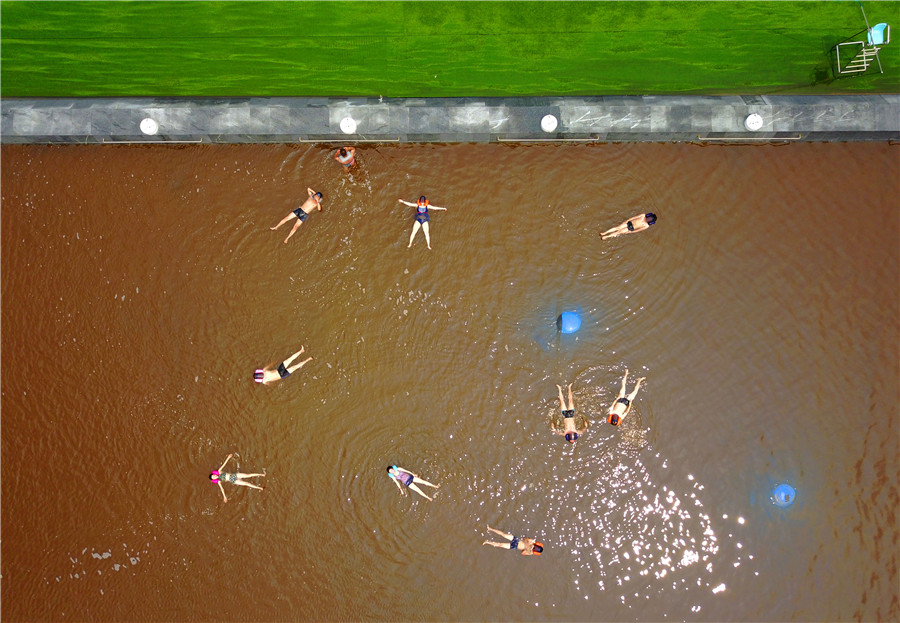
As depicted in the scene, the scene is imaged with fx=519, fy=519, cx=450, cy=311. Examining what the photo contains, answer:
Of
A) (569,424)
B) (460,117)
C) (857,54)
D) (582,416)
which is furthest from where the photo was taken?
(582,416)

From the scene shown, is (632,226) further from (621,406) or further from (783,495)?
(783,495)

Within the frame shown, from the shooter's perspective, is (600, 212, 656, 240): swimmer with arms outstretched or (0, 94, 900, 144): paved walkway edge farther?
(600, 212, 656, 240): swimmer with arms outstretched

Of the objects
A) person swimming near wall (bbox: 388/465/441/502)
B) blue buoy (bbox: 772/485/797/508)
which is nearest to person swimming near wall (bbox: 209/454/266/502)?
person swimming near wall (bbox: 388/465/441/502)

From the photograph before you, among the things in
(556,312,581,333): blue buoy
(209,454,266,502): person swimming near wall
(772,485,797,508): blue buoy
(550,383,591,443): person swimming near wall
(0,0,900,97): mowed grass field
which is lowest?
(209,454,266,502): person swimming near wall

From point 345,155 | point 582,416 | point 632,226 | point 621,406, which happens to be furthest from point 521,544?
point 345,155

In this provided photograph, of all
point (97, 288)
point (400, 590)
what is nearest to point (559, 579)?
point (400, 590)

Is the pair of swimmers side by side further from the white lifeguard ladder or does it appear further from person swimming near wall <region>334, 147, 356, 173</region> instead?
the white lifeguard ladder
